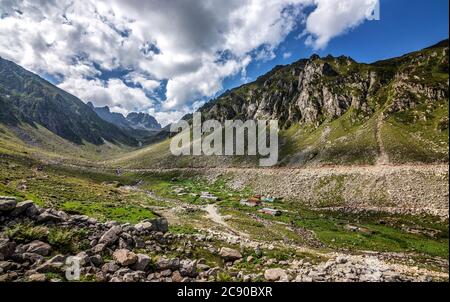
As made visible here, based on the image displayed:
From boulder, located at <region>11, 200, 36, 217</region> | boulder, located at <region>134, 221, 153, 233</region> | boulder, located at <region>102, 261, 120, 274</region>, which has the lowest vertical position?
boulder, located at <region>102, 261, 120, 274</region>

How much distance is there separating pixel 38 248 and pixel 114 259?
13.2ft

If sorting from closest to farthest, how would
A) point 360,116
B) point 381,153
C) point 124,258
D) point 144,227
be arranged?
1. point 124,258
2. point 144,227
3. point 381,153
4. point 360,116

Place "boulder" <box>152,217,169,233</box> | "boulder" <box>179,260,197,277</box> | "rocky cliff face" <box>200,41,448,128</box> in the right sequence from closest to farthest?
"boulder" <box>179,260,197,277</box>, "boulder" <box>152,217,169,233</box>, "rocky cliff face" <box>200,41,448,128</box>

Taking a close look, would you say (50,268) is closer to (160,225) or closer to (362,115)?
(160,225)

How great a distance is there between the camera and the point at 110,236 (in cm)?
1725

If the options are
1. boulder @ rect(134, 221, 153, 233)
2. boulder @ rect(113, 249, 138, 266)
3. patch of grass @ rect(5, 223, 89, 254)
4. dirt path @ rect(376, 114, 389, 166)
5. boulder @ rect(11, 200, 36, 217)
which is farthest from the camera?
dirt path @ rect(376, 114, 389, 166)

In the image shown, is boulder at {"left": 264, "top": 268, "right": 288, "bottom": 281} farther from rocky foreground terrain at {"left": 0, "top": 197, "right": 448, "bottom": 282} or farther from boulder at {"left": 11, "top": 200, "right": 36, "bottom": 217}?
boulder at {"left": 11, "top": 200, "right": 36, "bottom": 217}

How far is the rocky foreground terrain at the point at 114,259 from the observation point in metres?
13.4

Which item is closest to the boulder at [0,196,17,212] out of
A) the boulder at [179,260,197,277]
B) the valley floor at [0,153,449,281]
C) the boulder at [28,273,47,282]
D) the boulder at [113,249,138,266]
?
the boulder at [28,273,47,282]

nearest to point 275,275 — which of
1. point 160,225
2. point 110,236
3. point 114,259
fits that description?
point 114,259

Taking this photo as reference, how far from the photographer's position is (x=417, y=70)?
102188mm

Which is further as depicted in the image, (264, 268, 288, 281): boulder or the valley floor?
the valley floor

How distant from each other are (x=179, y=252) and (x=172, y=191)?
7757 centimetres

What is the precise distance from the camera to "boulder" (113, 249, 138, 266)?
14.7 meters
